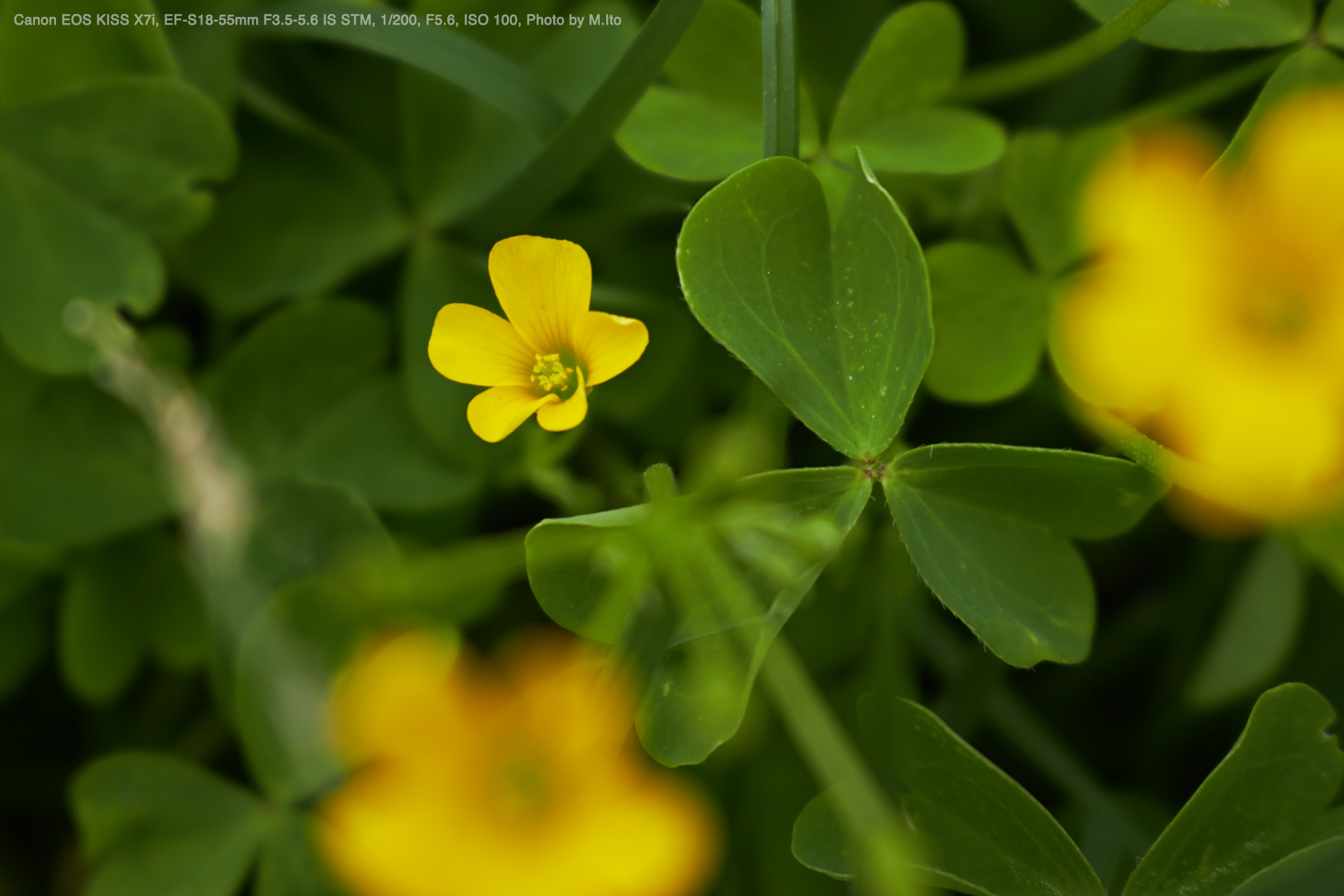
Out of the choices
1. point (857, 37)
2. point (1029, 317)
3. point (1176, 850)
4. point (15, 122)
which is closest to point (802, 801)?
point (1176, 850)

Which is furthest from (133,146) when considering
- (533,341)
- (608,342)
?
(608,342)

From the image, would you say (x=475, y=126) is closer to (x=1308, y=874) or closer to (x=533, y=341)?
(x=533, y=341)

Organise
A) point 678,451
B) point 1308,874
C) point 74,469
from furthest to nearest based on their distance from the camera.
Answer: point 678,451, point 74,469, point 1308,874

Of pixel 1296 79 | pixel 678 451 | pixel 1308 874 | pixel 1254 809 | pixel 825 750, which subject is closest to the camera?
pixel 825 750

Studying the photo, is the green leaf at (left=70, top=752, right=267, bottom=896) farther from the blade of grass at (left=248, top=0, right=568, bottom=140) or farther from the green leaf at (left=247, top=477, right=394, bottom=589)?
the blade of grass at (left=248, top=0, right=568, bottom=140)

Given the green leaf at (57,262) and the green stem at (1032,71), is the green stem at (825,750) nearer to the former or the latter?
the green stem at (1032,71)

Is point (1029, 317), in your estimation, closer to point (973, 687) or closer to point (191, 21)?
point (973, 687)
